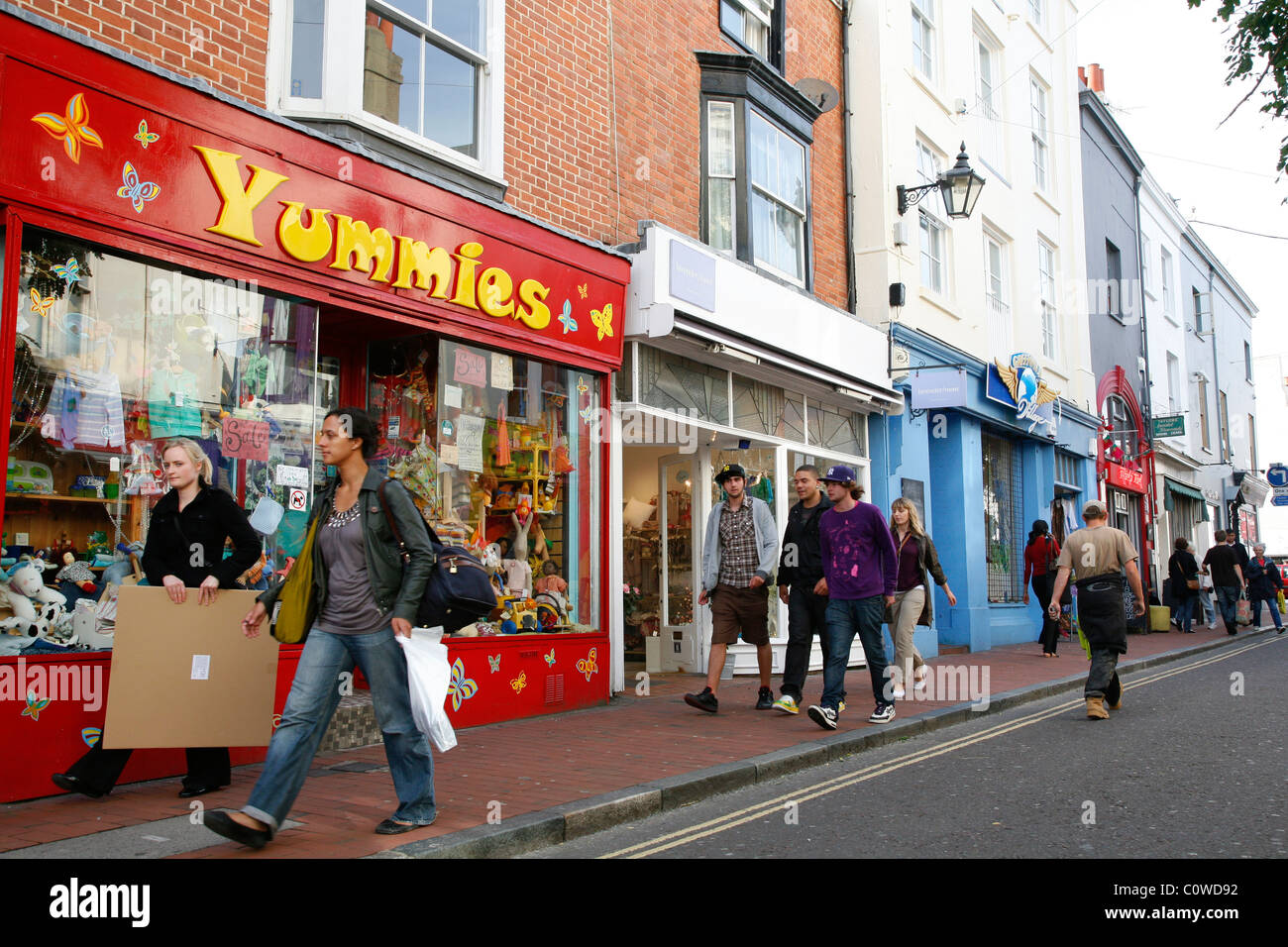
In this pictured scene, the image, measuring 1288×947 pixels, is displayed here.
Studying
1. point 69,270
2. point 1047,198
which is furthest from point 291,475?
point 1047,198

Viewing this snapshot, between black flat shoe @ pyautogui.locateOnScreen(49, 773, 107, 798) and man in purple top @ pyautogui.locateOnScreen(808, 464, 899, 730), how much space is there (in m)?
4.80

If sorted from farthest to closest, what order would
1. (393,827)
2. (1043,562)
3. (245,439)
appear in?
(1043,562)
(245,439)
(393,827)

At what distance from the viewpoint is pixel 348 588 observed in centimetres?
459

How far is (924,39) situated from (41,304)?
1435cm

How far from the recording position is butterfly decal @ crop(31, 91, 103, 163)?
535cm

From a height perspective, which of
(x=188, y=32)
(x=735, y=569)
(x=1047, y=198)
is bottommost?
(x=735, y=569)

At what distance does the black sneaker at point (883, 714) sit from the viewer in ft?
26.2

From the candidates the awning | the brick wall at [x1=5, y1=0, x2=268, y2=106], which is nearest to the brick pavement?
the brick wall at [x1=5, y1=0, x2=268, y2=106]

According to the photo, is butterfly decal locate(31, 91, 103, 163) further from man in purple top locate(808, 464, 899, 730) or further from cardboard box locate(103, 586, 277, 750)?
man in purple top locate(808, 464, 899, 730)

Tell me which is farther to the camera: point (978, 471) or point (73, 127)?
point (978, 471)

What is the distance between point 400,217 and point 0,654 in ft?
12.3

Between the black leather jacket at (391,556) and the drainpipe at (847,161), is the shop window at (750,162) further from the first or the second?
the black leather jacket at (391,556)

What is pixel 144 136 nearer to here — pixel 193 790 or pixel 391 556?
pixel 391 556

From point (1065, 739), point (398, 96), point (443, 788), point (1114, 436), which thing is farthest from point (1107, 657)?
point (1114, 436)
